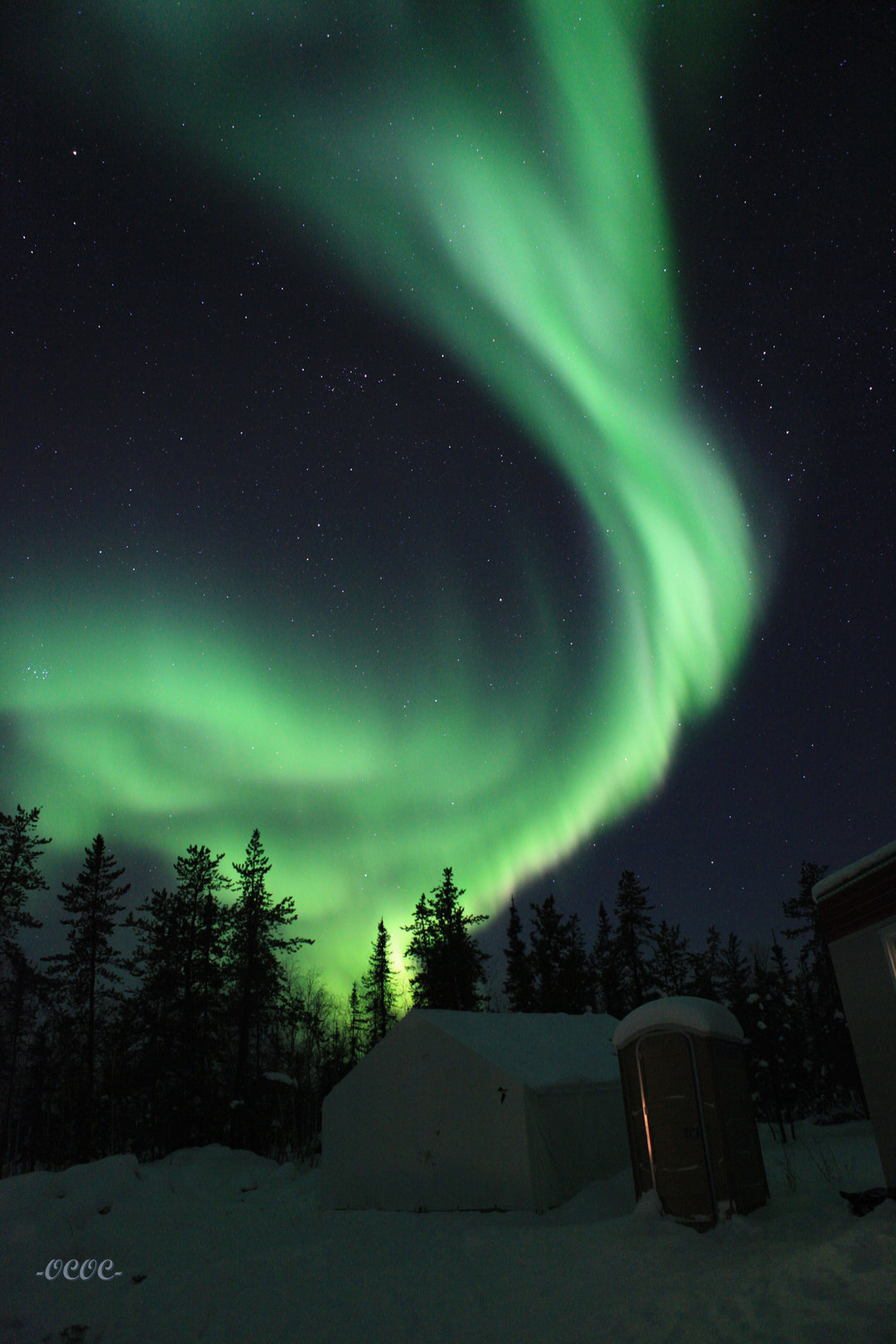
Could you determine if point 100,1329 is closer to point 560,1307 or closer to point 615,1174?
point 560,1307

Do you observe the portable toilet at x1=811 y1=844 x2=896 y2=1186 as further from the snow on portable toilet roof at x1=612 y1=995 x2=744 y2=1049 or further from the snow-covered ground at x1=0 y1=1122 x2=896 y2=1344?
the snow on portable toilet roof at x1=612 y1=995 x2=744 y2=1049

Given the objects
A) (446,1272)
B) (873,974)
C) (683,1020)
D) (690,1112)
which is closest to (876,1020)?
(873,974)

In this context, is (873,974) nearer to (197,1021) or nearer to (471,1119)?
(471,1119)

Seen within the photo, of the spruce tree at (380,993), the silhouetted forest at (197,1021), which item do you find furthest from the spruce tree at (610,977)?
the spruce tree at (380,993)

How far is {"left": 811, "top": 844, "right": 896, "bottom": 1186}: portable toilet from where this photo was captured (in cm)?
1020

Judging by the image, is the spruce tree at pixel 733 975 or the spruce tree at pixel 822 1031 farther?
the spruce tree at pixel 733 975

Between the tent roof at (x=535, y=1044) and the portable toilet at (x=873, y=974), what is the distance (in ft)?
28.3

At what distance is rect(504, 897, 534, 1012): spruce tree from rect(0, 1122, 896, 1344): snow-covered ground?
2866 cm

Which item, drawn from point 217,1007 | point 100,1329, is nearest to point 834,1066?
point 217,1007

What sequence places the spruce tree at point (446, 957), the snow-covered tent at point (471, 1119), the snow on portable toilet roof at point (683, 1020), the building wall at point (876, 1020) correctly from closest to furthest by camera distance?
the building wall at point (876, 1020) < the snow on portable toilet roof at point (683, 1020) < the snow-covered tent at point (471, 1119) < the spruce tree at point (446, 957)

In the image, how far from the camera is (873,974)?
10.6m

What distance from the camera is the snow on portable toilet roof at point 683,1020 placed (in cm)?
1309

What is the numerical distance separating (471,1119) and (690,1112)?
22.3ft

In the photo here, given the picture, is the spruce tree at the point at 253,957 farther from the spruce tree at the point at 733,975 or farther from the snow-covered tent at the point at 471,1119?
the spruce tree at the point at 733,975
